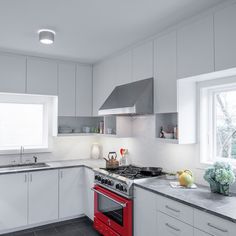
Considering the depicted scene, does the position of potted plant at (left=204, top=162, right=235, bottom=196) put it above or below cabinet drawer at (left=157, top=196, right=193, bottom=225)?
above

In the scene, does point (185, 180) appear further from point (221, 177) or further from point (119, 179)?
point (119, 179)

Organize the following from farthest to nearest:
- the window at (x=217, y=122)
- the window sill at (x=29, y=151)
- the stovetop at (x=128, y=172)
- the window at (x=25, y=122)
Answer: the window at (x=25, y=122), the window sill at (x=29, y=151), the stovetop at (x=128, y=172), the window at (x=217, y=122)

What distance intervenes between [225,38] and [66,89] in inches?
102

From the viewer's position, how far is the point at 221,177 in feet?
6.90

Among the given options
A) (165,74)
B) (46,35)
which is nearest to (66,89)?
(46,35)

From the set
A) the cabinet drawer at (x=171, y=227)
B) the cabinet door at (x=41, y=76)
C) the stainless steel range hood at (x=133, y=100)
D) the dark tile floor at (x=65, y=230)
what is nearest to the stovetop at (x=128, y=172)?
the cabinet drawer at (x=171, y=227)

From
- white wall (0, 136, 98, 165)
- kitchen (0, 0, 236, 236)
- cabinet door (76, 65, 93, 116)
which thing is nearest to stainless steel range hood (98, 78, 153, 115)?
kitchen (0, 0, 236, 236)

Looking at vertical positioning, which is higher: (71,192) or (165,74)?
(165,74)

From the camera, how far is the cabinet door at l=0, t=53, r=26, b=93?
3424mm

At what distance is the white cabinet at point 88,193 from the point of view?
347 centimetres

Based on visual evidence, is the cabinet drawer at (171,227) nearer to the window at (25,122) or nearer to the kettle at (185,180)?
the kettle at (185,180)

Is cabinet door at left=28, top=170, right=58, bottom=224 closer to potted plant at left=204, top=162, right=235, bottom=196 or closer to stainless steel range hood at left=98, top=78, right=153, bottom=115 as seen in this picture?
stainless steel range hood at left=98, top=78, right=153, bottom=115

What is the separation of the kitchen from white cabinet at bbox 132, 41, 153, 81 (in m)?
0.01

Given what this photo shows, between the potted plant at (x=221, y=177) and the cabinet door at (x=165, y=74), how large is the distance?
2.33 ft
